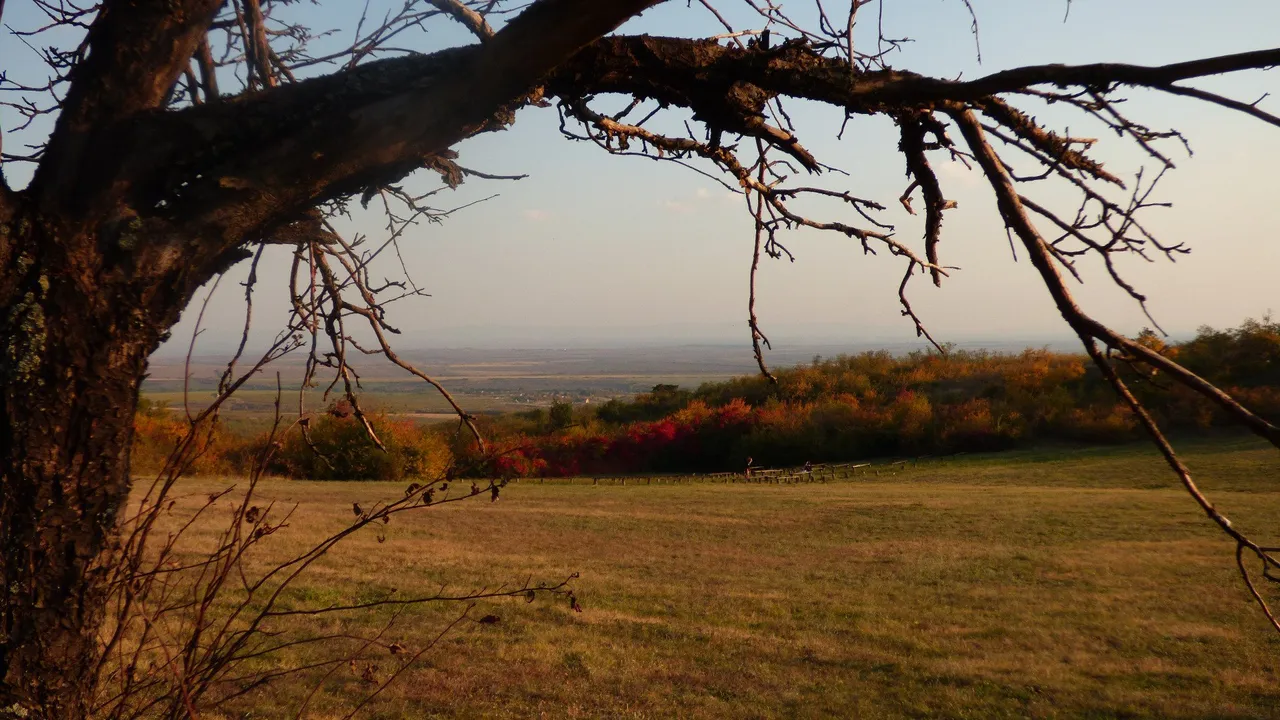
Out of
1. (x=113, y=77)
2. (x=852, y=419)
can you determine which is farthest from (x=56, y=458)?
(x=852, y=419)

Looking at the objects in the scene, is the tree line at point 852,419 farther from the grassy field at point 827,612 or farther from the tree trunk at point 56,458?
the tree trunk at point 56,458

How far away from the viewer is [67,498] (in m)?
1.64

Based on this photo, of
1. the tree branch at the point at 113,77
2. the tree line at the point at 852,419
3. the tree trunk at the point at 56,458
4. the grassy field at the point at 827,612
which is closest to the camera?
the tree trunk at the point at 56,458

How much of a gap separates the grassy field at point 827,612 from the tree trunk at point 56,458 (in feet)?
2.25

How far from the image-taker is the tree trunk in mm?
1598

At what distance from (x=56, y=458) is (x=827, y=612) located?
766cm

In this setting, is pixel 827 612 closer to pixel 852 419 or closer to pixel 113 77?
pixel 113 77

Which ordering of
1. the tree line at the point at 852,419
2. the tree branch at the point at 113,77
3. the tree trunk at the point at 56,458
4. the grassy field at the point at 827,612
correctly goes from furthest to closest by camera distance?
the tree line at the point at 852,419 < the grassy field at the point at 827,612 < the tree branch at the point at 113,77 < the tree trunk at the point at 56,458

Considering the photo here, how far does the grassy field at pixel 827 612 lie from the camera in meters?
5.80

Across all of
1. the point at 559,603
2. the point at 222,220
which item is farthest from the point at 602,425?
the point at 222,220

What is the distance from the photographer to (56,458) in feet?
5.36

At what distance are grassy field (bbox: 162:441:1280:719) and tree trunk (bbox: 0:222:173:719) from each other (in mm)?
686

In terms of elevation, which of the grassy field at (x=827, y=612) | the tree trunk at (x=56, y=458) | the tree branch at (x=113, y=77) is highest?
the tree branch at (x=113, y=77)

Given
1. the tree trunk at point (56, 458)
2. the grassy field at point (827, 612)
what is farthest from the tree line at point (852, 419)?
the tree trunk at point (56, 458)
